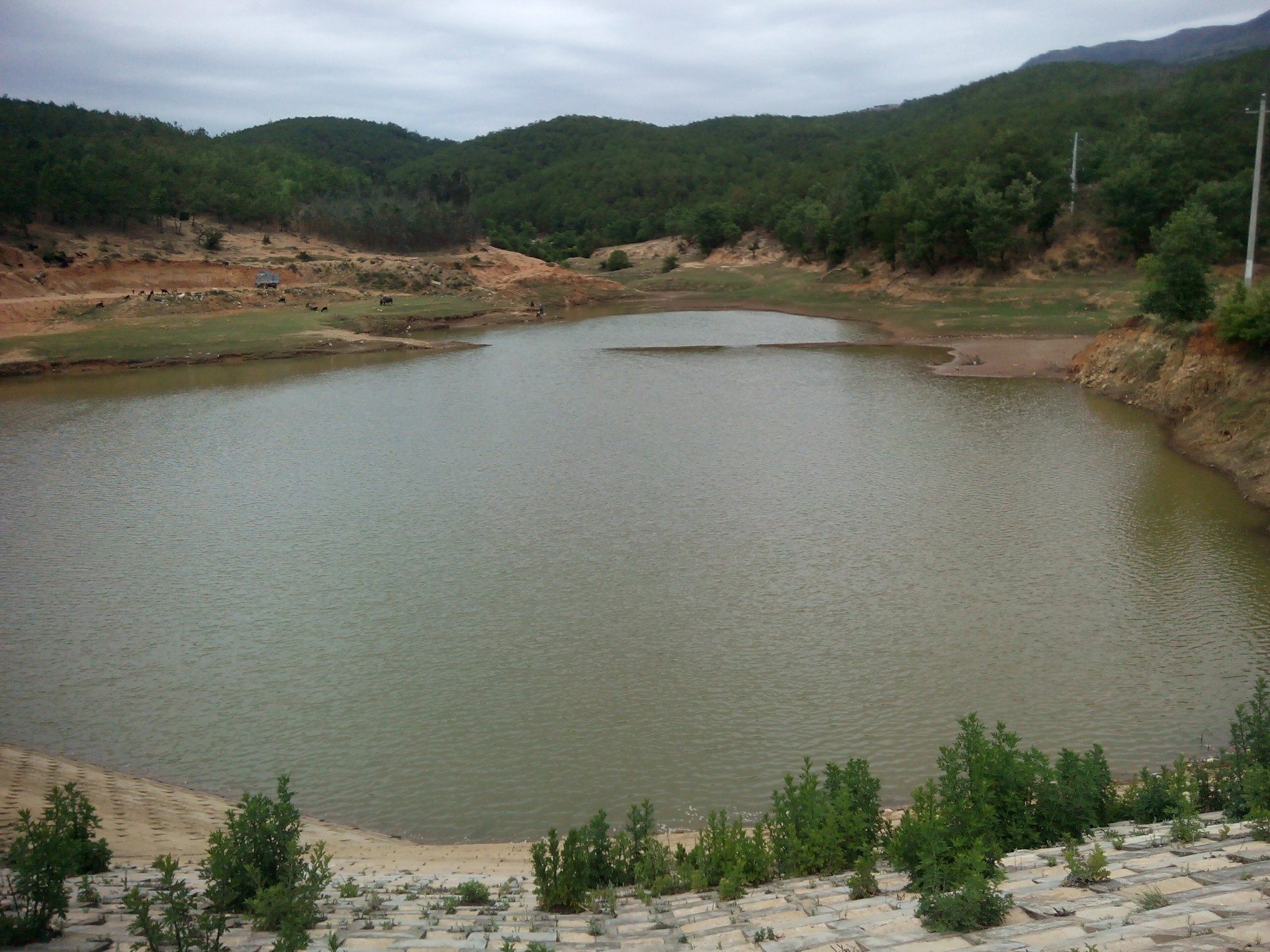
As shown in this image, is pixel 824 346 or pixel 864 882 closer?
pixel 864 882

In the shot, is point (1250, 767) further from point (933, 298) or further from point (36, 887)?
point (933, 298)

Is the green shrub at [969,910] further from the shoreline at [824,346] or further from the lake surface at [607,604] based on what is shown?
the shoreline at [824,346]

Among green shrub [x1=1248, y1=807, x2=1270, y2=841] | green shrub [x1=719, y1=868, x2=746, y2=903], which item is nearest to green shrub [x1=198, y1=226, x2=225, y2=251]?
green shrub [x1=719, y1=868, x2=746, y2=903]

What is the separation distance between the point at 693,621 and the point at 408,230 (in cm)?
6299

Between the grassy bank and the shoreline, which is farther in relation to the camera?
the grassy bank

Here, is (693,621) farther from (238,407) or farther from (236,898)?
(238,407)

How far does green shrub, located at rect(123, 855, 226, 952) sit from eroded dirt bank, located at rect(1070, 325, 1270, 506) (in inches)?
718

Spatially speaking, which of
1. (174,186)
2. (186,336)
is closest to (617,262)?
(174,186)

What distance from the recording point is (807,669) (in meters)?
11.7

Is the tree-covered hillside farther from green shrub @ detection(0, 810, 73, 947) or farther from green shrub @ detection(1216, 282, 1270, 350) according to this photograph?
green shrub @ detection(0, 810, 73, 947)

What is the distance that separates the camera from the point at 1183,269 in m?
26.2

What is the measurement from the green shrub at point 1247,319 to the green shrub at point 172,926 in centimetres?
2288

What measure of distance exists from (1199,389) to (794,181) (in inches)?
2489

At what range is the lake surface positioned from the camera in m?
10.3
